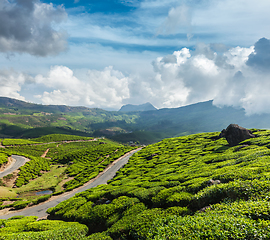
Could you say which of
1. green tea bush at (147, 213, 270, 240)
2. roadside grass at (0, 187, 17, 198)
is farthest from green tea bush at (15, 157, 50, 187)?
green tea bush at (147, 213, 270, 240)

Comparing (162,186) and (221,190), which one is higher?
(221,190)

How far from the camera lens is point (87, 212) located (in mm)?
22625

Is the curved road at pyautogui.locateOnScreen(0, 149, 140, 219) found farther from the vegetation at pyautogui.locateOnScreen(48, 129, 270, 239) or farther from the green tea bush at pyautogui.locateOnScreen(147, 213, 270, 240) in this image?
the green tea bush at pyautogui.locateOnScreen(147, 213, 270, 240)

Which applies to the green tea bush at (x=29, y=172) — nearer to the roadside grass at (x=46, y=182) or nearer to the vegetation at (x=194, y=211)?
the roadside grass at (x=46, y=182)

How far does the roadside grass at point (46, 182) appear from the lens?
59.3 m

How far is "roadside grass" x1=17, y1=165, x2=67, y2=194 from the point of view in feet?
195

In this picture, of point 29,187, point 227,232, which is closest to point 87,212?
point 227,232

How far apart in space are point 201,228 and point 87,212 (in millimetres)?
19317

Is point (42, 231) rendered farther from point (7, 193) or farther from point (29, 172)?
point (29, 172)

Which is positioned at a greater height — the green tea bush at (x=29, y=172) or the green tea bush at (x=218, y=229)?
the green tea bush at (x=218, y=229)

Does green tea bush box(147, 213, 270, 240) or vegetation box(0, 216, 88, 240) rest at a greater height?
green tea bush box(147, 213, 270, 240)

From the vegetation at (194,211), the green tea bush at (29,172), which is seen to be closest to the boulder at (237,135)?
the vegetation at (194,211)

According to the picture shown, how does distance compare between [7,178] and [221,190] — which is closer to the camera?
[221,190]

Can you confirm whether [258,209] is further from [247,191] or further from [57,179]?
[57,179]
